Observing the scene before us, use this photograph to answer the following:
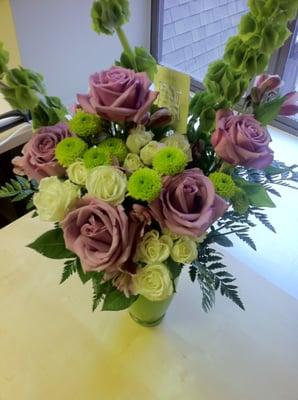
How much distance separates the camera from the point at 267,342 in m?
0.73

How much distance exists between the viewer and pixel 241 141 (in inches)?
17.8

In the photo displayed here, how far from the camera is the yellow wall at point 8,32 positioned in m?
1.21

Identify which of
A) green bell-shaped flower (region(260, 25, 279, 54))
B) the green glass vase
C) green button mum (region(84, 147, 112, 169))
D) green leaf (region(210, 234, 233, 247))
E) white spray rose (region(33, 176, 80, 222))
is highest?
green bell-shaped flower (region(260, 25, 279, 54))

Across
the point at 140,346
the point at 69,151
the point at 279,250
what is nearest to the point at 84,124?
the point at 69,151

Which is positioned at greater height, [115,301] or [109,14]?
[109,14]

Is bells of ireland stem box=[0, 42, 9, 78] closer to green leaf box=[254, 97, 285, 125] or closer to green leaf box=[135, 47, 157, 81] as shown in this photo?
green leaf box=[135, 47, 157, 81]

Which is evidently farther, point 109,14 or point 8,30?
point 8,30

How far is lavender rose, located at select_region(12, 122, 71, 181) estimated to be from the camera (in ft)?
1.70

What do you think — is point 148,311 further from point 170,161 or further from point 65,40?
point 65,40

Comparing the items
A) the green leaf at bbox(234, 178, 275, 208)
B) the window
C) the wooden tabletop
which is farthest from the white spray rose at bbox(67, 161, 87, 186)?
the window

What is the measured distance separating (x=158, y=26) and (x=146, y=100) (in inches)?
50.4

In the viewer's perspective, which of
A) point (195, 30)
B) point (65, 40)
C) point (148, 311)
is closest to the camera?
point (148, 311)

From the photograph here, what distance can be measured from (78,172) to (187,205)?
0.15 m

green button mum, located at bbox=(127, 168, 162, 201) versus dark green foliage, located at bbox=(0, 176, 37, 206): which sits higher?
green button mum, located at bbox=(127, 168, 162, 201)
